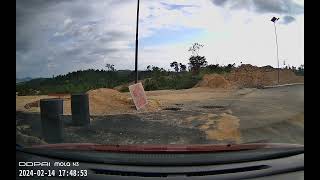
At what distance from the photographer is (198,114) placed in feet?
12.0

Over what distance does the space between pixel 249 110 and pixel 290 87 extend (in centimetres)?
37

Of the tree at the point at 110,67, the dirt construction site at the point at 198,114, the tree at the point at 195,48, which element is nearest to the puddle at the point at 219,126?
the dirt construction site at the point at 198,114

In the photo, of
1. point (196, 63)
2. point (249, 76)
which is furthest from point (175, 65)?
point (249, 76)

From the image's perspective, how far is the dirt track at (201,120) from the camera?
3.53 m

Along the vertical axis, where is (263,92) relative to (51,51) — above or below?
below

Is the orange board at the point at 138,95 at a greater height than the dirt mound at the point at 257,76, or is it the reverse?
A: the dirt mound at the point at 257,76

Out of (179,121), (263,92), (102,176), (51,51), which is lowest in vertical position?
(102,176)

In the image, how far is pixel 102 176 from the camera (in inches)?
129

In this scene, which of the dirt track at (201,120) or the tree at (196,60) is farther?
the dirt track at (201,120)

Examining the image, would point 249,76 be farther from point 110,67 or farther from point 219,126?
point 110,67

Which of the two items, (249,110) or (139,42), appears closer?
(139,42)

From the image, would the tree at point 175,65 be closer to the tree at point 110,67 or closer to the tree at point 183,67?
the tree at point 183,67
